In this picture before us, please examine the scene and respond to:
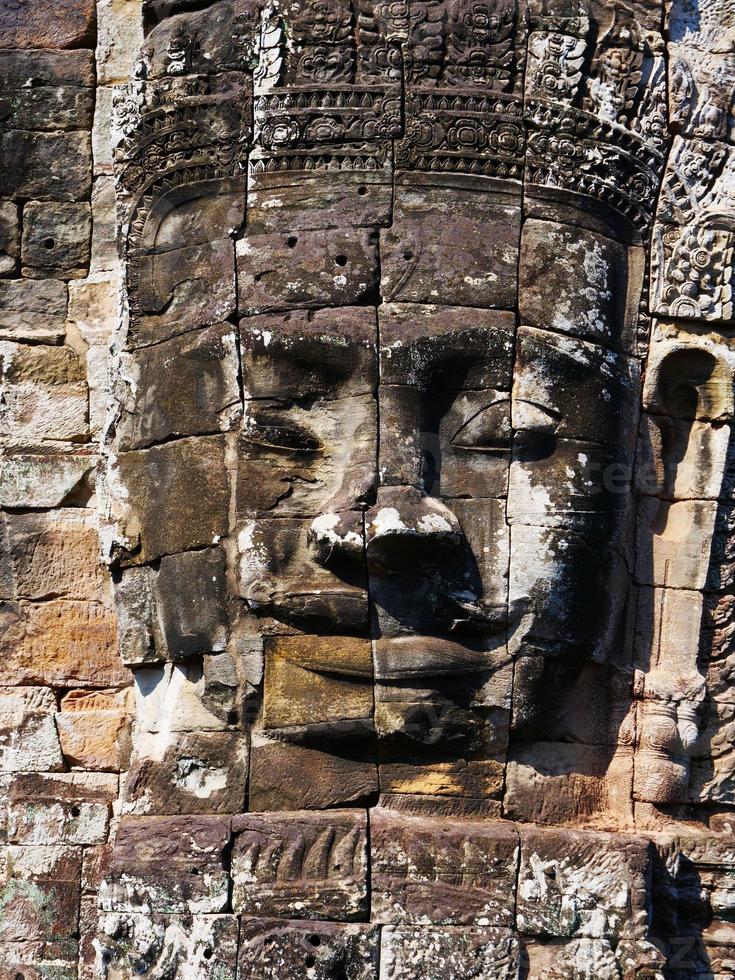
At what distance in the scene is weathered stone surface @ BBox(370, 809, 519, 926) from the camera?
29.8 ft

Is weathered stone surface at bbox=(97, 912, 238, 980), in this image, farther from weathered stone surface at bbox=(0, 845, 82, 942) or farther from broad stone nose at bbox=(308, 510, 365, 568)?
broad stone nose at bbox=(308, 510, 365, 568)

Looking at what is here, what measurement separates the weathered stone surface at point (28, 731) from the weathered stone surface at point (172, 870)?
1.04m

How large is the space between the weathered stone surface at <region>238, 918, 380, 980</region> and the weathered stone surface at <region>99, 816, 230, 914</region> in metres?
0.22

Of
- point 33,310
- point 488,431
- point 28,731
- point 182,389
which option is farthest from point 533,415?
point 28,731

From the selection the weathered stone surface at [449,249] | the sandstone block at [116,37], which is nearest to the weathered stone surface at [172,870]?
the weathered stone surface at [449,249]

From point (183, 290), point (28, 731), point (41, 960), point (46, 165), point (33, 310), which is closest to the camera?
point (183, 290)

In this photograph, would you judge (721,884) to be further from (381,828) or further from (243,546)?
(243,546)

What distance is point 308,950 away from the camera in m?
8.97

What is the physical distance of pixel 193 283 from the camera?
31.9ft

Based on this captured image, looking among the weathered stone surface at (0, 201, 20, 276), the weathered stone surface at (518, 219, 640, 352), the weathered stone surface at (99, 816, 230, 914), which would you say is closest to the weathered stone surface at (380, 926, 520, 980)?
the weathered stone surface at (99, 816, 230, 914)

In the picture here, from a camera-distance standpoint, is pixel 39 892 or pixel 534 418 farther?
pixel 39 892

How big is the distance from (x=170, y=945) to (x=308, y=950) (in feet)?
1.98

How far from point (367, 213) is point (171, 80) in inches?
47.4

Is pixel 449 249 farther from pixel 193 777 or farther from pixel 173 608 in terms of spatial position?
pixel 193 777
